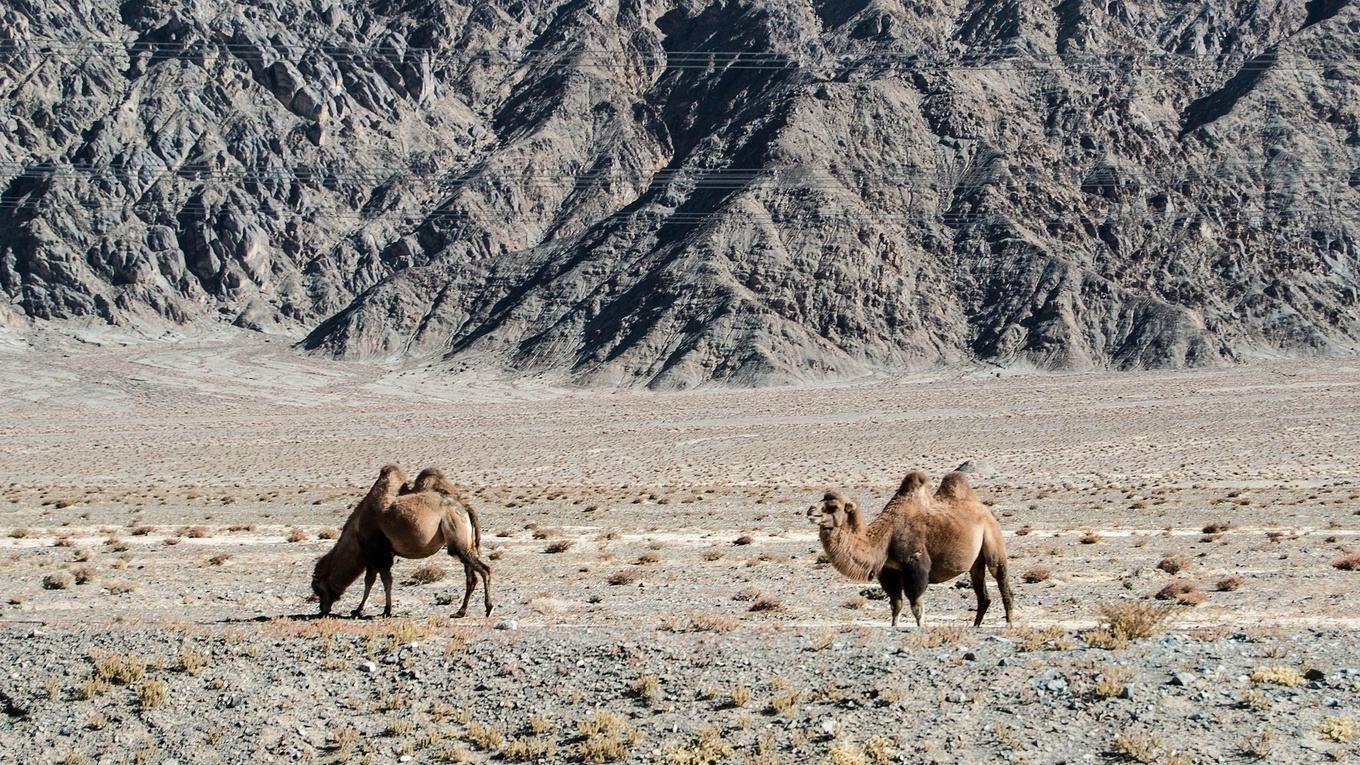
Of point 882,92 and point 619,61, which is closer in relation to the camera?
point 882,92

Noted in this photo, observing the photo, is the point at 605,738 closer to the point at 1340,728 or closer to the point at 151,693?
the point at 151,693

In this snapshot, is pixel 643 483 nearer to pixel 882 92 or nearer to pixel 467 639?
pixel 467 639

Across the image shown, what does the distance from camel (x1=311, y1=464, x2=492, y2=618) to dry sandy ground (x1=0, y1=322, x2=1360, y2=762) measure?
0.69 metres

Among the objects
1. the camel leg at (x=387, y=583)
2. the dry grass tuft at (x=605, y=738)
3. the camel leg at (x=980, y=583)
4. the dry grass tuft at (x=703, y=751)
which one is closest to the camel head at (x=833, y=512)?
the camel leg at (x=980, y=583)

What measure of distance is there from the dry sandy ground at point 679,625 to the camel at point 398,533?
69 cm

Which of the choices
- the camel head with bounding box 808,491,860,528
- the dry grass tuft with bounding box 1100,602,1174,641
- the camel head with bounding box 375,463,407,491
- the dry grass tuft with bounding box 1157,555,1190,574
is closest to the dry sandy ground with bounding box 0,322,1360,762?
the dry grass tuft with bounding box 1157,555,1190,574

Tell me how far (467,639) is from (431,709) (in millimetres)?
1281

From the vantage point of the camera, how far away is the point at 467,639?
1020cm

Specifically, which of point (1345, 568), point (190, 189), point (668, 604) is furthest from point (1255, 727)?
point (190, 189)

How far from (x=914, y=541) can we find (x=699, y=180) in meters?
92.3

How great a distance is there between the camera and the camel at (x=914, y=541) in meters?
10.1

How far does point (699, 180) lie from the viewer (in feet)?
330

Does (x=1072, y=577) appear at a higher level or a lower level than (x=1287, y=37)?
lower

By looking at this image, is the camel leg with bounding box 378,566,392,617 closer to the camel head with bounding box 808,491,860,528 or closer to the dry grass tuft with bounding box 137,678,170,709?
the dry grass tuft with bounding box 137,678,170,709
